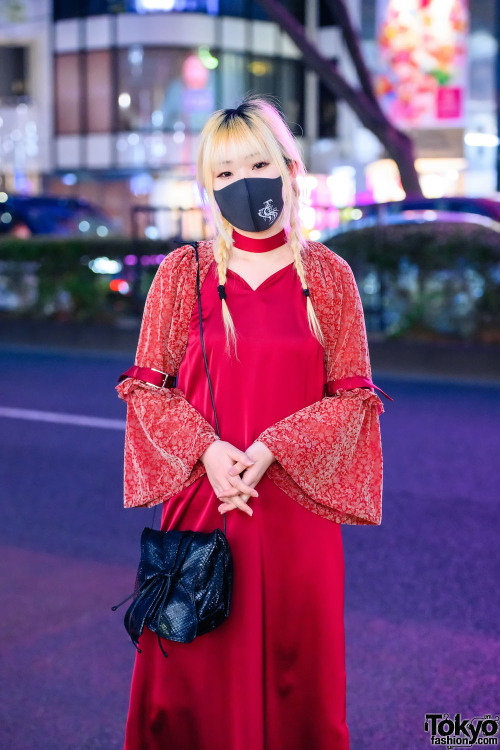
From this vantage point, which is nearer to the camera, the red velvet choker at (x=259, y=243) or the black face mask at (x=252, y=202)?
the black face mask at (x=252, y=202)

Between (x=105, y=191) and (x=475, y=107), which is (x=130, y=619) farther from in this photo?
(x=105, y=191)

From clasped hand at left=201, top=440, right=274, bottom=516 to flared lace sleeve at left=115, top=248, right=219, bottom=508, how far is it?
64 millimetres

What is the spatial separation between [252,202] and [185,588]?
3.25ft

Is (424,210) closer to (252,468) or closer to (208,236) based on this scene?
(208,236)

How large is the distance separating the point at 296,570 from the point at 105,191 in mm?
36253

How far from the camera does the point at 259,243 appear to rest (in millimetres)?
3041

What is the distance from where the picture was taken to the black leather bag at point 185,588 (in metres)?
2.79

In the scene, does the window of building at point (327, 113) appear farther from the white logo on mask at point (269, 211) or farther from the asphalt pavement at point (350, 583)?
the white logo on mask at point (269, 211)

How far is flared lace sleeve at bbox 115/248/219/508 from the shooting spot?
9.71 feet

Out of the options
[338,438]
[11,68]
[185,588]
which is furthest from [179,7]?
[185,588]

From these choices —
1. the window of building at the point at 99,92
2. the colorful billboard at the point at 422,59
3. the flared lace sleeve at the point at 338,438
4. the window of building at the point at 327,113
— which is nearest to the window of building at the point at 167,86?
the window of building at the point at 99,92

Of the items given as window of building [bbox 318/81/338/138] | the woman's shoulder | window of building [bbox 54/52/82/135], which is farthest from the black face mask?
window of building [bbox 54/52/82/135]

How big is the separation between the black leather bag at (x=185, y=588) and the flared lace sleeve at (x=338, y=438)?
0.27 metres

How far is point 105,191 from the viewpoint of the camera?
38.2 metres
